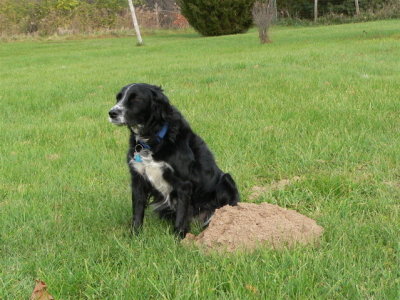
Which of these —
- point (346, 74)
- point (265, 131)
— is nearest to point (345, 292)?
point (265, 131)

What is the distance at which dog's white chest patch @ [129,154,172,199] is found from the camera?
3.39 meters

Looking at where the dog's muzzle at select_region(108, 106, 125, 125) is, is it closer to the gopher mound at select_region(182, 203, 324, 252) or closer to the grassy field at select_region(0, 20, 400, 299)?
the grassy field at select_region(0, 20, 400, 299)

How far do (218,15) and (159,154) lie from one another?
92.8 ft

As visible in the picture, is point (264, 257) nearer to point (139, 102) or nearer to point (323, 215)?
point (323, 215)

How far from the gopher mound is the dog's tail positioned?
40 cm

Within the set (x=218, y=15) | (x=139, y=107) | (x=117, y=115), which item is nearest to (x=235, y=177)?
(x=139, y=107)

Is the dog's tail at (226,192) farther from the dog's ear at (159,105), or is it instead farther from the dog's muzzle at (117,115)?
the dog's muzzle at (117,115)

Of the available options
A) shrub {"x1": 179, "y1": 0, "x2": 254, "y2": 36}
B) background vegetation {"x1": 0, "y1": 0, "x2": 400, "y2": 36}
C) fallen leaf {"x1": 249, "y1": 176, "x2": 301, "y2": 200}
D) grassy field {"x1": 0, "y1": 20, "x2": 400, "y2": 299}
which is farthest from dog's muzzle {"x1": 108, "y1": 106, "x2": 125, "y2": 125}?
background vegetation {"x1": 0, "y1": 0, "x2": 400, "y2": 36}

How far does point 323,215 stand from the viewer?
3.50 metres

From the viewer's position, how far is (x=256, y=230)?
120 inches

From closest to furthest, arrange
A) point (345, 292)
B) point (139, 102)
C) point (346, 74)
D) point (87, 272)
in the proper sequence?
point (345, 292) → point (87, 272) → point (139, 102) → point (346, 74)

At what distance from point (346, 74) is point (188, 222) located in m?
6.68

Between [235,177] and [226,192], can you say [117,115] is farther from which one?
[235,177]

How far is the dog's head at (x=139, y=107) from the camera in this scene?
331 cm
